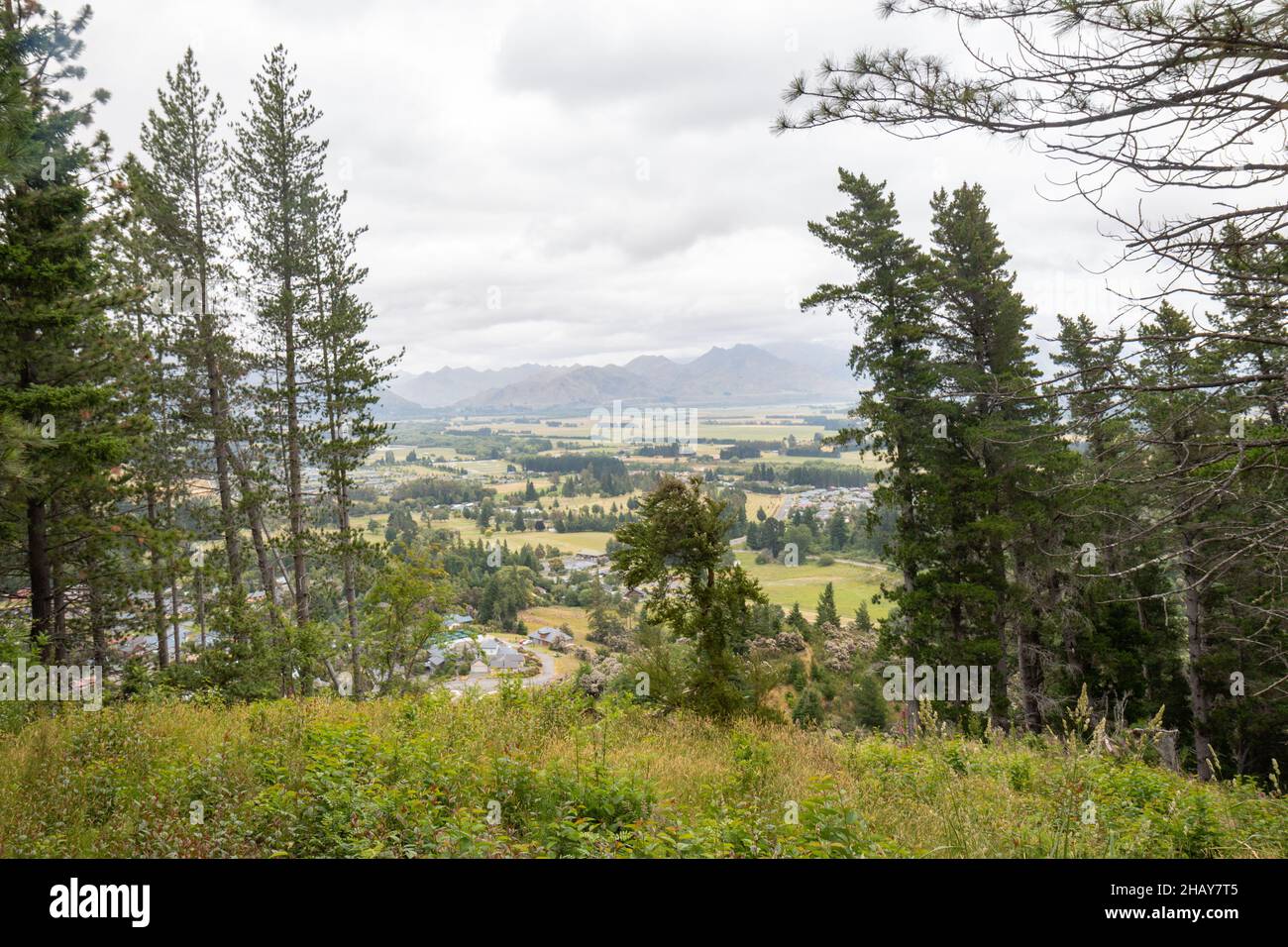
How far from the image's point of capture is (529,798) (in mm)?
4582

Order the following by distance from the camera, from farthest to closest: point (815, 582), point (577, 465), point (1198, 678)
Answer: point (577, 465), point (815, 582), point (1198, 678)

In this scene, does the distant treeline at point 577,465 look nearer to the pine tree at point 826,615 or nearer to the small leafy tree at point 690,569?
the pine tree at point 826,615

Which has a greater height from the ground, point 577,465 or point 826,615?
point 577,465

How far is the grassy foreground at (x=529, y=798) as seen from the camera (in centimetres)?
370

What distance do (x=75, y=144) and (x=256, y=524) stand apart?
9876 mm

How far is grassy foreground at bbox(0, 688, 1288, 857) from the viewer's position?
146 inches

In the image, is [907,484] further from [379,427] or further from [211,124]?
[211,124]

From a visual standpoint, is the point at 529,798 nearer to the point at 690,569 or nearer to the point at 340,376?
the point at 690,569

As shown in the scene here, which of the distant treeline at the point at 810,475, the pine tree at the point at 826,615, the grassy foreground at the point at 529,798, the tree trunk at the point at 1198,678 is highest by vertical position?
the distant treeline at the point at 810,475

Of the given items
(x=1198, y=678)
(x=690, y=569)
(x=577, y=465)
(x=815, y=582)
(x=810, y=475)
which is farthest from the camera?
(x=577, y=465)

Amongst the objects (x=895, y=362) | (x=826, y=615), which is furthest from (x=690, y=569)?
(x=826, y=615)

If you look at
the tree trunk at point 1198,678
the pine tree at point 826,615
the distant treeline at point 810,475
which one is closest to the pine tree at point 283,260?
the tree trunk at point 1198,678

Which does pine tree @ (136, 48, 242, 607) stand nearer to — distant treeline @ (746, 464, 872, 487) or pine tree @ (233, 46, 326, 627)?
pine tree @ (233, 46, 326, 627)
